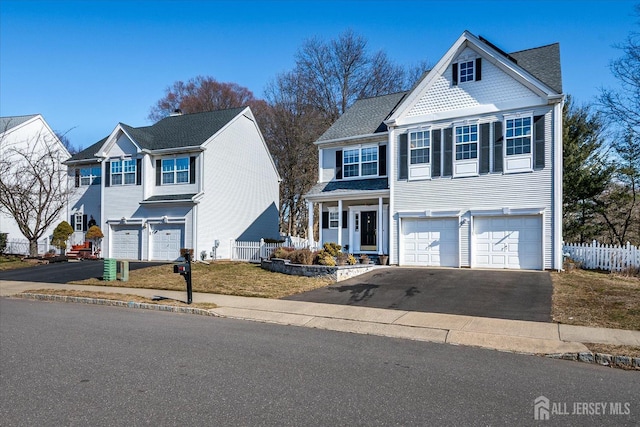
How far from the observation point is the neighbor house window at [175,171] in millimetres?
27078

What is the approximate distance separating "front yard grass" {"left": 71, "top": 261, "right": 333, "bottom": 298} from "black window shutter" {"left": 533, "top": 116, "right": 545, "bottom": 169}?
9.37 m

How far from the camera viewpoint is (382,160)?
22.8 m

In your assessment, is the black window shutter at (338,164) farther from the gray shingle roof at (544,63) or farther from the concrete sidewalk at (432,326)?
the concrete sidewalk at (432,326)

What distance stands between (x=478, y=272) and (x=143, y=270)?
14.7m

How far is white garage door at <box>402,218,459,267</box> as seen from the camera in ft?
64.5

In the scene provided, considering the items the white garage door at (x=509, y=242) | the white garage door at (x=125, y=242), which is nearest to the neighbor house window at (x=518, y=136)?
the white garage door at (x=509, y=242)

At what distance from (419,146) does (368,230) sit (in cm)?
488

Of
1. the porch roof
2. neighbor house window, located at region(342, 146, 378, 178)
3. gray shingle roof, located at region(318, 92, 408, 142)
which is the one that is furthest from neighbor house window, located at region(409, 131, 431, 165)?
neighbor house window, located at region(342, 146, 378, 178)

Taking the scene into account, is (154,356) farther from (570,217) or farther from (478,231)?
(570,217)

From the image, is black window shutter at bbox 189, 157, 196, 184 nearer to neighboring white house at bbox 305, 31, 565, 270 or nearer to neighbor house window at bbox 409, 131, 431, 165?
neighboring white house at bbox 305, 31, 565, 270

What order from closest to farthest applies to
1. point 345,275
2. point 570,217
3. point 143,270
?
point 345,275 → point 143,270 → point 570,217

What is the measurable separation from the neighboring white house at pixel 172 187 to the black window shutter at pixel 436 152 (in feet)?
42.8

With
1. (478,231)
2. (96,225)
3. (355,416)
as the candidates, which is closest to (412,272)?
(478,231)

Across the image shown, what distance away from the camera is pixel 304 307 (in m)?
12.2
